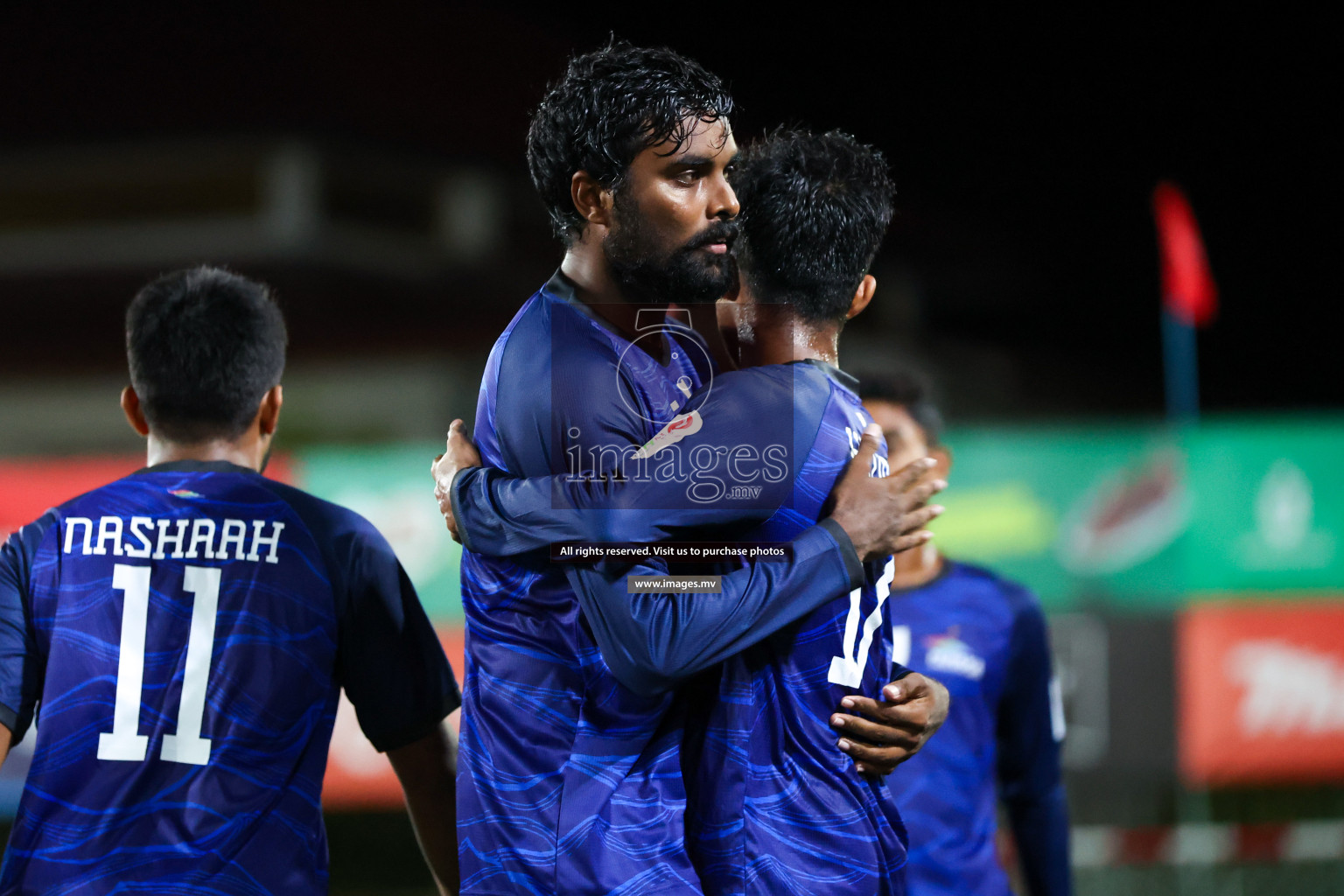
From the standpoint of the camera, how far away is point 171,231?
11.8 metres

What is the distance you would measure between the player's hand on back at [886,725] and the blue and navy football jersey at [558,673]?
0.86 ft

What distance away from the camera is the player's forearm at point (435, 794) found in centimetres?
260

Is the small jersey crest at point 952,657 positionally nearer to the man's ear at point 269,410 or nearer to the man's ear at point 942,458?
the man's ear at point 942,458

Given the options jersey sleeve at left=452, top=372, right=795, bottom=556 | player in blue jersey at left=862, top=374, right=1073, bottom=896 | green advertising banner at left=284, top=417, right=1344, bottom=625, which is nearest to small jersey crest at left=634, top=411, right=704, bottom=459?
jersey sleeve at left=452, top=372, right=795, bottom=556

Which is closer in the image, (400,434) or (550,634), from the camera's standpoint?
(550,634)

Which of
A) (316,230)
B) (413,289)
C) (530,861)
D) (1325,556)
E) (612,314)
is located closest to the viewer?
(530,861)

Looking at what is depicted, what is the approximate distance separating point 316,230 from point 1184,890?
27.5 ft

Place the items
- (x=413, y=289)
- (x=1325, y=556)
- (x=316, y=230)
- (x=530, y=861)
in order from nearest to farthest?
(x=530, y=861)
(x=1325, y=556)
(x=316, y=230)
(x=413, y=289)

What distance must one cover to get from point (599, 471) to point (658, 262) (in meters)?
0.42

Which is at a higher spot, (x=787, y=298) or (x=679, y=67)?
(x=679, y=67)

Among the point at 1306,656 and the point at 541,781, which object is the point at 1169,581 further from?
the point at 541,781

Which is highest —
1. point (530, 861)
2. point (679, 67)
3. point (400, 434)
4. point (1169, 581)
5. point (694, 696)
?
point (400, 434)

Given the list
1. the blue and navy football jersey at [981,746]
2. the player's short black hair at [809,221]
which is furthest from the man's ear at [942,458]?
the player's short black hair at [809,221]

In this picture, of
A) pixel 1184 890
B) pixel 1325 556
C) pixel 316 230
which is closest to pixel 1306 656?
pixel 1325 556
